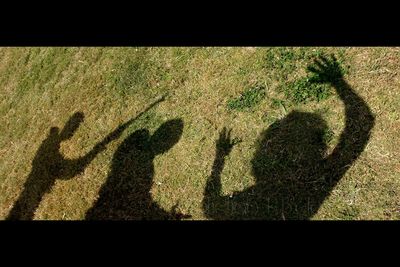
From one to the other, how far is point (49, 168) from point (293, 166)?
5394mm

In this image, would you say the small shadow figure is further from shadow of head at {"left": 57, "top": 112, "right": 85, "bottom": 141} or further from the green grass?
the green grass

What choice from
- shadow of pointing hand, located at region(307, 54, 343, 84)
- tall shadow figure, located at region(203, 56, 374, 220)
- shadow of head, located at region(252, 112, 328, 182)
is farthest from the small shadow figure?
shadow of pointing hand, located at region(307, 54, 343, 84)

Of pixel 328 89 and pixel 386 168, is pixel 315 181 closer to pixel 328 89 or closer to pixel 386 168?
pixel 386 168

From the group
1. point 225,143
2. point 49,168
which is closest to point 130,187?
point 225,143

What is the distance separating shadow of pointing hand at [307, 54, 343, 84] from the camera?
764cm

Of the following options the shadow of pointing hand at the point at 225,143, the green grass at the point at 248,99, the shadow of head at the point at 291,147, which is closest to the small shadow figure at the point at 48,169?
the shadow of pointing hand at the point at 225,143

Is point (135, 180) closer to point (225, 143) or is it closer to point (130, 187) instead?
point (130, 187)

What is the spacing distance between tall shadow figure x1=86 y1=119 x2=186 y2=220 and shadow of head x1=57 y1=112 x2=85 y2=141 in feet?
5.34

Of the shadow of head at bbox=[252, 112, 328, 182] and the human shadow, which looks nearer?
the shadow of head at bbox=[252, 112, 328, 182]

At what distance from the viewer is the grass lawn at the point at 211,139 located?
6387 millimetres
